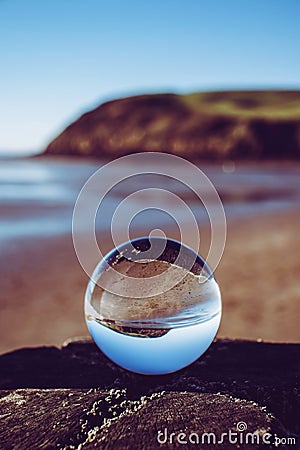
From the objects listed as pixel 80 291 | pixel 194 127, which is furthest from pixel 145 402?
pixel 194 127

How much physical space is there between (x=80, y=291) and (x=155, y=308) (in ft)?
16.5

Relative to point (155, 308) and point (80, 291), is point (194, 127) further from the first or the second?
point (155, 308)

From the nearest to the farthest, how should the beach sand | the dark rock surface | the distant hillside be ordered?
1. the dark rock surface
2. the beach sand
3. the distant hillside

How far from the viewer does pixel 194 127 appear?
81375 millimetres

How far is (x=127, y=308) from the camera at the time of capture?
197 cm

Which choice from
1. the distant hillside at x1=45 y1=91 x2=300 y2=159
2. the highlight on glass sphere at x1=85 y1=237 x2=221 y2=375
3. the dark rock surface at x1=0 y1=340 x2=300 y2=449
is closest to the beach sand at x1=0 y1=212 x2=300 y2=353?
the dark rock surface at x1=0 y1=340 x2=300 y2=449

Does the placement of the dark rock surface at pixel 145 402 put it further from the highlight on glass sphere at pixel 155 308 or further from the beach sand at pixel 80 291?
the beach sand at pixel 80 291

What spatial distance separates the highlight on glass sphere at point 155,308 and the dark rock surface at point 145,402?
0.14 metres

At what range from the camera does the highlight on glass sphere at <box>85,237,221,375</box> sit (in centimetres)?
195

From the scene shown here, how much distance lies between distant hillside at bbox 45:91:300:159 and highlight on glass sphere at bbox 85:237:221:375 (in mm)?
66931

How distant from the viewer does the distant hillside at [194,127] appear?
229ft

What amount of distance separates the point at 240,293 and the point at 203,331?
4.96 meters

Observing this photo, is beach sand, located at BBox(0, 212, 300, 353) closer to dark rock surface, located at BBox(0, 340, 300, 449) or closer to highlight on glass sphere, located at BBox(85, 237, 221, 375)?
dark rock surface, located at BBox(0, 340, 300, 449)

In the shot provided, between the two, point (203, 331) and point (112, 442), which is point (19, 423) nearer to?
point (112, 442)
